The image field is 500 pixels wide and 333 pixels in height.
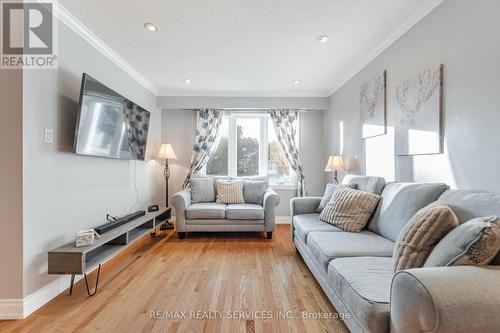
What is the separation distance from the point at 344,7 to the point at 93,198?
300 cm

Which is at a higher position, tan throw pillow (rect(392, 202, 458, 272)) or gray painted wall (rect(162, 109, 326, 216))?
gray painted wall (rect(162, 109, 326, 216))

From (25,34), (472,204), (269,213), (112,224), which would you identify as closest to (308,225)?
(269,213)

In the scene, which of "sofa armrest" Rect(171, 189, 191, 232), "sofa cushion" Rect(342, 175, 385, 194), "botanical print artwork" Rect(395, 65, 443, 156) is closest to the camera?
"botanical print artwork" Rect(395, 65, 443, 156)

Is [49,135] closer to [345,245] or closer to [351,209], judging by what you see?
[345,245]

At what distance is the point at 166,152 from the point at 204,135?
2.51 ft

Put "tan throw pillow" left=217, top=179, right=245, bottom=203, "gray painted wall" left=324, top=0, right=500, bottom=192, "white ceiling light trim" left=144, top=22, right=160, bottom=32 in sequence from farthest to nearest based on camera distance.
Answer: "tan throw pillow" left=217, top=179, right=245, bottom=203 < "white ceiling light trim" left=144, top=22, right=160, bottom=32 < "gray painted wall" left=324, top=0, right=500, bottom=192

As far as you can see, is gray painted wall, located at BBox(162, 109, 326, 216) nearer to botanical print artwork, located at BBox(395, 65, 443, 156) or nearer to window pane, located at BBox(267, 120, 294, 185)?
window pane, located at BBox(267, 120, 294, 185)

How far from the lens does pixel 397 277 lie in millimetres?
1009

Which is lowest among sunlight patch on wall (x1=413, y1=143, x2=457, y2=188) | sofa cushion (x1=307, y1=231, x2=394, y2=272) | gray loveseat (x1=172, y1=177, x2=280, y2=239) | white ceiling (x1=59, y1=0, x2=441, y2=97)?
gray loveseat (x1=172, y1=177, x2=280, y2=239)

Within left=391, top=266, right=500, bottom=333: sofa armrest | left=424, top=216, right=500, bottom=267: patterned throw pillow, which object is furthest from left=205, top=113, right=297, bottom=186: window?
left=391, top=266, right=500, bottom=333: sofa armrest

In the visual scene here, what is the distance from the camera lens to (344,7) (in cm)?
201

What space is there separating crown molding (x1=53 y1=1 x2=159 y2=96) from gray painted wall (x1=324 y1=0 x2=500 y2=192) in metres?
3.08

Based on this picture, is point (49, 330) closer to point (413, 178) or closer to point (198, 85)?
point (413, 178)

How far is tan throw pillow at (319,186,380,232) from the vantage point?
2266 millimetres
